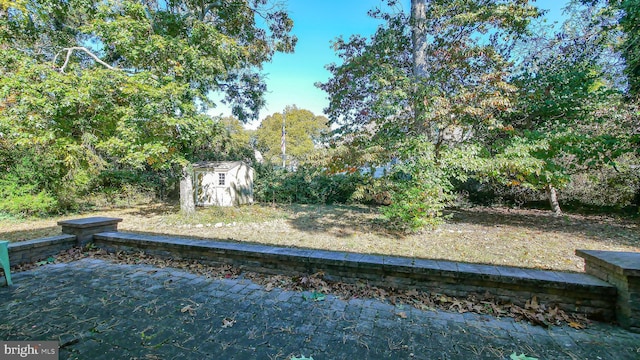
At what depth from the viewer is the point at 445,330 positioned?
207 centimetres

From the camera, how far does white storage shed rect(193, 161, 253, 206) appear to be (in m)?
11.7

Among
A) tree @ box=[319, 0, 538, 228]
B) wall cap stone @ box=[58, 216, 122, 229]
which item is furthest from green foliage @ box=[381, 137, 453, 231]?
wall cap stone @ box=[58, 216, 122, 229]

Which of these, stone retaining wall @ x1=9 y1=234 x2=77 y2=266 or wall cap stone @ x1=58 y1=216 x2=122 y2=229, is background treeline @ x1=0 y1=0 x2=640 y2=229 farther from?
stone retaining wall @ x1=9 y1=234 x2=77 y2=266

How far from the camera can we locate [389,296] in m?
2.64

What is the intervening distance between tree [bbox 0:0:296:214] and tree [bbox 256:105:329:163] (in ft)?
56.3

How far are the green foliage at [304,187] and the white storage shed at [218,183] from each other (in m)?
1.24

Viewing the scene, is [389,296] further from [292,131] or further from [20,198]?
[292,131]

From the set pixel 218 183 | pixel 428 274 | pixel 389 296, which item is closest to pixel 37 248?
pixel 389 296

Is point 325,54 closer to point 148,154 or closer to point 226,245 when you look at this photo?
point 148,154

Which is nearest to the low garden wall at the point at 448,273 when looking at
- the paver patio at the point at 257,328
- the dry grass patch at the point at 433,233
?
the paver patio at the point at 257,328

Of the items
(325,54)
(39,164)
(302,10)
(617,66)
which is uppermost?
(302,10)

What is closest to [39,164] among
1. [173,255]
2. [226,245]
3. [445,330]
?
[173,255]

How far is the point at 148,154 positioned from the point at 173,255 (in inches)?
152

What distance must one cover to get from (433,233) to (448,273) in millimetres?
3795
